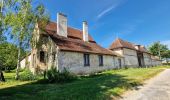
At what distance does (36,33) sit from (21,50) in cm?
276

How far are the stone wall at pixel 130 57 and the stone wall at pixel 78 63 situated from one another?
9.63 meters

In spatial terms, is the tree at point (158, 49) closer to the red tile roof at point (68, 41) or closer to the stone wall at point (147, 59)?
the stone wall at point (147, 59)

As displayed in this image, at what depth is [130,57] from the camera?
3641 cm

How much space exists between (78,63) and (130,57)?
62.5 ft

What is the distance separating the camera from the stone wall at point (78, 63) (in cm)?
1848

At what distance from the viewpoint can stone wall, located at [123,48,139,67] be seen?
34497 mm

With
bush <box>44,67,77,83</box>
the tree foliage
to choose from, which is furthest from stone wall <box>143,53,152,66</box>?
bush <box>44,67,77,83</box>

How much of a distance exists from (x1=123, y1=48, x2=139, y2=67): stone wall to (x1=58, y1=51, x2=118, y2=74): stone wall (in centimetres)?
963

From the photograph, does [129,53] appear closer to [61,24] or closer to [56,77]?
[61,24]

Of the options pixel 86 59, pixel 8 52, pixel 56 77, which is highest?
pixel 8 52

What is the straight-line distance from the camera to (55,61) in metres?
18.3

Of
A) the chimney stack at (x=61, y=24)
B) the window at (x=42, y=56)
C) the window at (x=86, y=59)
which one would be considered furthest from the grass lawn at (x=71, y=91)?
the chimney stack at (x=61, y=24)

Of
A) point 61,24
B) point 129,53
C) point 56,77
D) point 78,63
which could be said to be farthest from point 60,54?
point 129,53

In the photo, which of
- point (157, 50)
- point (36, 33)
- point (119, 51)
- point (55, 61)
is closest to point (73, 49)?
point (55, 61)
